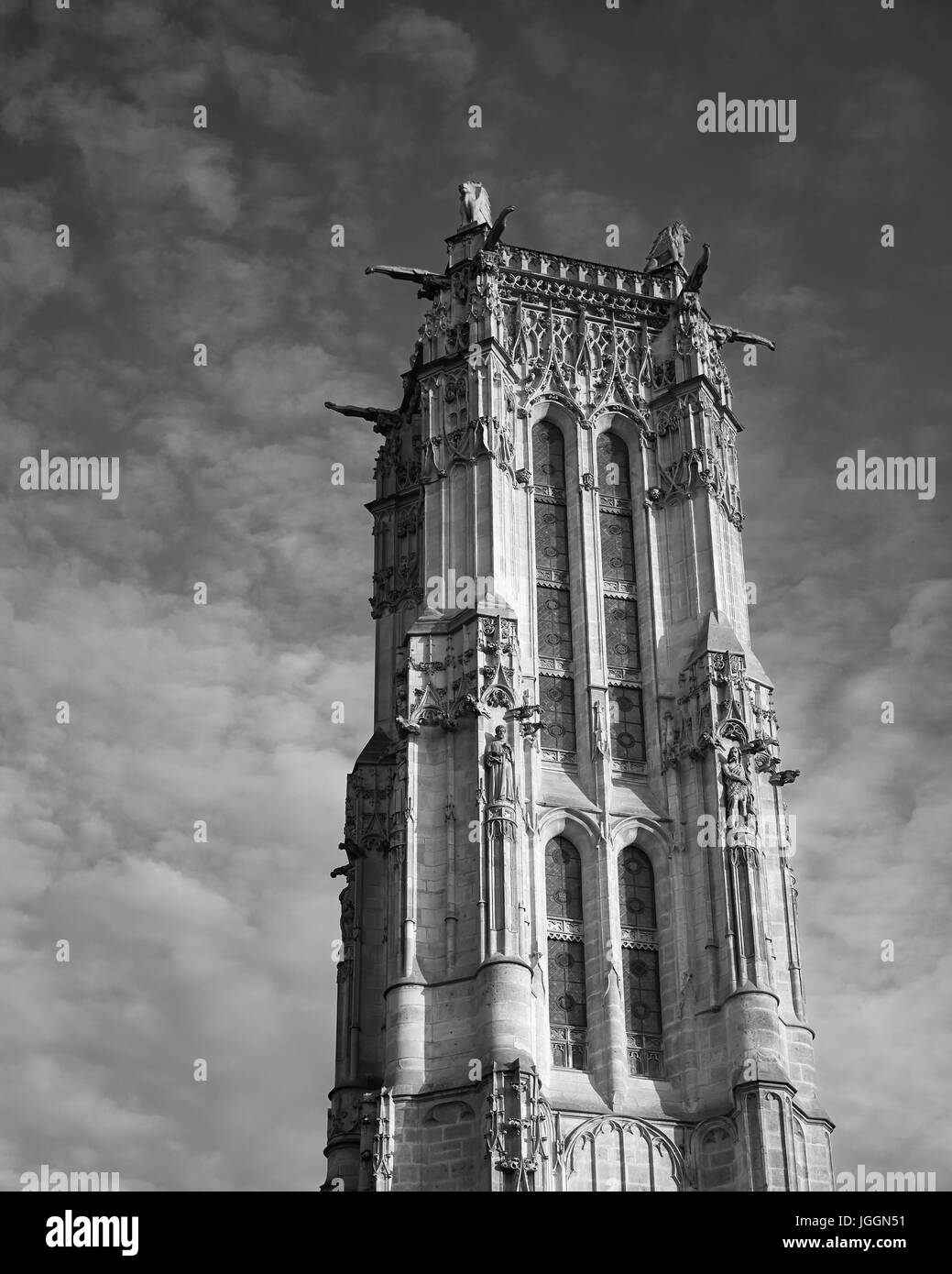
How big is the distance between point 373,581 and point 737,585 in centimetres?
1034

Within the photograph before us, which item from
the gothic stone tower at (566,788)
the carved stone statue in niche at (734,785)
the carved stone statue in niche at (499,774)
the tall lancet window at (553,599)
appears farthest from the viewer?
the tall lancet window at (553,599)

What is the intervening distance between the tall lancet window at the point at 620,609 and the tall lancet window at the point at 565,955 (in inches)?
111

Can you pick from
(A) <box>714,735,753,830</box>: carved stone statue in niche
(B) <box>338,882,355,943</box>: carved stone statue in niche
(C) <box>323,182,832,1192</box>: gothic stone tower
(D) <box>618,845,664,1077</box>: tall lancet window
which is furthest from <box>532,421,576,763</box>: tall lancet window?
(B) <box>338,882,355,943</box>: carved stone statue in niche

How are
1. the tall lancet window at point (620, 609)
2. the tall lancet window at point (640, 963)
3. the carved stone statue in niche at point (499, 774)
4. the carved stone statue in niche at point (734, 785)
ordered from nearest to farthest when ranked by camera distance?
the carved stone statue in niche at point (499, 774) < the tall lancet window at point (640, 963) < the carved stone statue in niche at point (734, 785) < the tall lancet window at point (620, 609)

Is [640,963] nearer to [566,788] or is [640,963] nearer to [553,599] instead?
[566,788]

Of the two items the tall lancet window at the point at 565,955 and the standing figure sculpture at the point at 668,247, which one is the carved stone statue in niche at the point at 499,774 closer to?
the tall lancet window at the point at 565,955

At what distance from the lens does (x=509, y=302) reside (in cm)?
5300

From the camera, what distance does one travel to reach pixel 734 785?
44.9 m

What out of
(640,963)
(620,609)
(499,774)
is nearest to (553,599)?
(620,609)

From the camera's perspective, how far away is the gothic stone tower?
40812 millimetres

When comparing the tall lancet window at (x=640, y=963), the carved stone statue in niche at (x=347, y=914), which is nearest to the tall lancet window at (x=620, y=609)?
the tall lancet window at (x=640, y=963)

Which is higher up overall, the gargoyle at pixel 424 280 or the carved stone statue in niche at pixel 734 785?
the gargoyle at pixel 424 280

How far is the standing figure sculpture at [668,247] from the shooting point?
56.2m

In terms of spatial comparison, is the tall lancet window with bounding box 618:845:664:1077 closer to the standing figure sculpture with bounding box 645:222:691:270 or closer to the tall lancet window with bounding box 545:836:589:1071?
the tall lancet window with bounding box 545:836:589:1071
